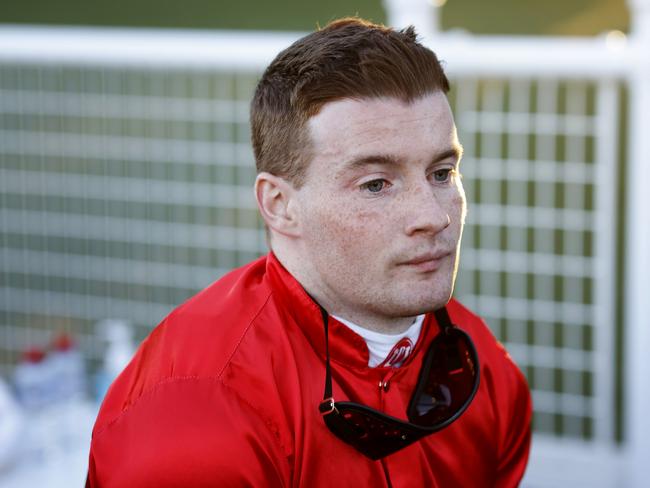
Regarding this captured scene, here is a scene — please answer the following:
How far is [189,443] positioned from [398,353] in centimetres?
44

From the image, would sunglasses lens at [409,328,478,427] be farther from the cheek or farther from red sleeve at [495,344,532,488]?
the cheek

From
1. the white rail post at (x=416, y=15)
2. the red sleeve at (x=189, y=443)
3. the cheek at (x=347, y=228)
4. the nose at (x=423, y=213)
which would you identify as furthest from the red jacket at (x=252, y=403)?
the white rail post at (x=416, y=15)

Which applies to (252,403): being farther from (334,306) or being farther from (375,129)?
(375,129)

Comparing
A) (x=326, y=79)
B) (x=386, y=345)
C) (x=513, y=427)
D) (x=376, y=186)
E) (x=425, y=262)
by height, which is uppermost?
(x=326, y=79)

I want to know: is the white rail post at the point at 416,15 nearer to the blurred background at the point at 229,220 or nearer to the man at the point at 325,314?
the blurred background at the point at 229,220

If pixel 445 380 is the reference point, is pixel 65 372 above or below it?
below

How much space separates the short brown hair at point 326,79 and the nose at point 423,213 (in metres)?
0.16

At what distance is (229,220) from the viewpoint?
12.4 ft

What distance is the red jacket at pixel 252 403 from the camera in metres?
1.42

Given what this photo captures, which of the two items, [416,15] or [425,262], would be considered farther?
[416,15]

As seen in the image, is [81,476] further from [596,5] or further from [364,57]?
[596,5]

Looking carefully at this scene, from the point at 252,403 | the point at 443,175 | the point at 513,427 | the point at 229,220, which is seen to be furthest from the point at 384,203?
the point at 229,220

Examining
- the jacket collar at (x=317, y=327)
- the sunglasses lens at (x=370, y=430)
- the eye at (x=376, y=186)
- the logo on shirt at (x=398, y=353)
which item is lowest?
the sunglasses lens at (x=370, y=430)

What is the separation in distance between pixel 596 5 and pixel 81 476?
258 inches
